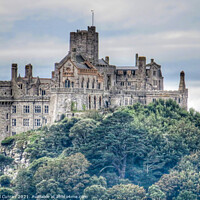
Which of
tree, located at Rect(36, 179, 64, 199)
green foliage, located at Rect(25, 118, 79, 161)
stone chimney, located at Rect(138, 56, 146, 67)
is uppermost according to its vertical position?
stone chimney, located at Rect(138, 56, 146, 67)

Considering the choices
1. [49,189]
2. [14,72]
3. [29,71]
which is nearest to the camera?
[49,189]

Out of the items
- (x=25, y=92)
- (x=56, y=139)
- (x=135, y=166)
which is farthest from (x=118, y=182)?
(x=25, y=92)

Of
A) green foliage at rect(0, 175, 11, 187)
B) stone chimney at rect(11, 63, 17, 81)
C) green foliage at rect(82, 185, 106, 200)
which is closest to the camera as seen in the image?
green foliage at rect(82, 185, 106, 200)

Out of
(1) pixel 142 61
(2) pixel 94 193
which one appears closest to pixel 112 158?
(2) pixel 94 193

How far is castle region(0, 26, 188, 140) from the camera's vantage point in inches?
4990

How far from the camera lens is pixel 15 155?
125000 millimetres

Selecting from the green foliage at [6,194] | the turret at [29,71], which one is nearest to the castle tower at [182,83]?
the turret at [29,71]

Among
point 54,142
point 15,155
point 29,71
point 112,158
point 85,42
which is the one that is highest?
point 85,42

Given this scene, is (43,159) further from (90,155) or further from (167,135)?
(167,135)

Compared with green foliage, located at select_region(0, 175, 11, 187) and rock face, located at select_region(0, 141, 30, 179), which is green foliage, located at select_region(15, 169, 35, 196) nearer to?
green foliage, located at select_region(0, 175, 11, 187)

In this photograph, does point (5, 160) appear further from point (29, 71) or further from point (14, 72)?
point (29, 71)

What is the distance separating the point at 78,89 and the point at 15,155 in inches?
Answer: 557

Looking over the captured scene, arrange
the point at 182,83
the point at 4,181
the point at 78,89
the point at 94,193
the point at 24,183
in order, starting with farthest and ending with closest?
1. the point at 182,83
2. the point at 78,89
3. the point at 4,181
4. the point at 24,183
5. the point at 94,193

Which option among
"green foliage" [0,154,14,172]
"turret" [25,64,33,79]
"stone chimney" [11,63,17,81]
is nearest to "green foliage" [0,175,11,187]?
"green foliage" [0,154,14,172]
